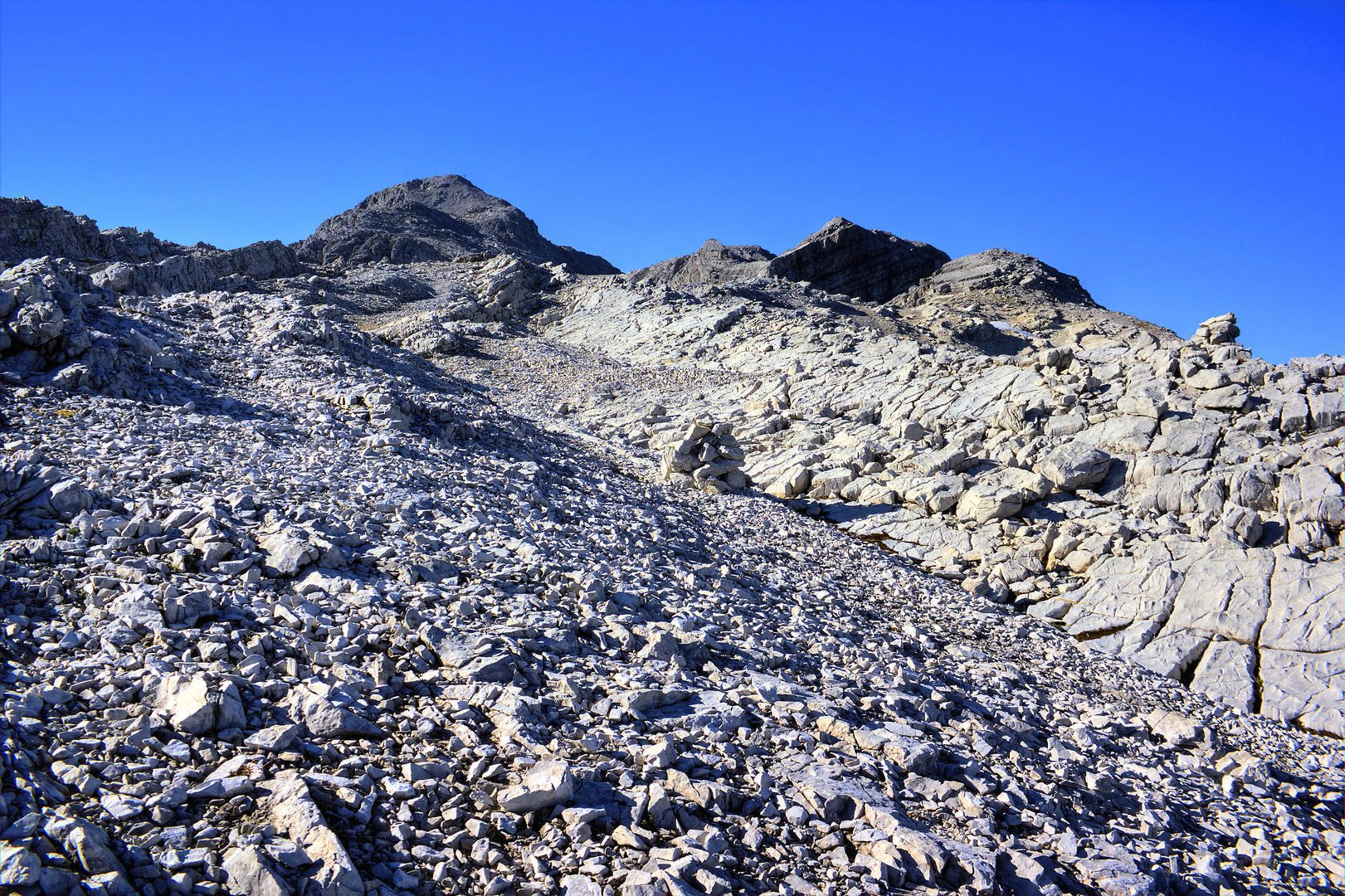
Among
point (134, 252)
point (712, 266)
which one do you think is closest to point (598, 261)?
point (712, 266)

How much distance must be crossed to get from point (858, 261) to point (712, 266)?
714 inches

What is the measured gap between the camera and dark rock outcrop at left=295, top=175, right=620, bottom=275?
7044cm

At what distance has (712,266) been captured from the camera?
75188mm

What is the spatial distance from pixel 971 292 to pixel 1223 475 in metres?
56.3

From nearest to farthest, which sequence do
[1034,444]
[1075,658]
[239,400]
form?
[1075,658] → [239,400] → [1034,444]

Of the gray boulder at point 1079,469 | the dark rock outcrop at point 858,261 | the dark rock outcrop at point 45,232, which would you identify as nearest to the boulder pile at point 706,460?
the gray boulder at point 1079,469

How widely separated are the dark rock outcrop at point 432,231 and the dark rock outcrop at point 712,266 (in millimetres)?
14038

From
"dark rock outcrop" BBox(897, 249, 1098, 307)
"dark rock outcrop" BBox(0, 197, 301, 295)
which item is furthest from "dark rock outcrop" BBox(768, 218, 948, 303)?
"dark rock outcrop" BBox(0, 197, 301, 295)

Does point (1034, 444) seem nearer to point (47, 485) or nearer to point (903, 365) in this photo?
point (903, 365)

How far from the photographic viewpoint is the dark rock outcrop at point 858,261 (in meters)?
77.5

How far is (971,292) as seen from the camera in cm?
6825

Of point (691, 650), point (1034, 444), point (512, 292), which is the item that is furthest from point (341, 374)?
point (512, 292)

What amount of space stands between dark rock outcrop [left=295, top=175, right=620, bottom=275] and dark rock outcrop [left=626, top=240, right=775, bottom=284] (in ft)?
46.1

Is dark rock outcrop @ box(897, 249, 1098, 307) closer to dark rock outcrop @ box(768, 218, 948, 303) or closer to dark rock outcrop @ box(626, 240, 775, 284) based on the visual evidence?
dark rock outcrop @ box(768, 218, 948, 303)
